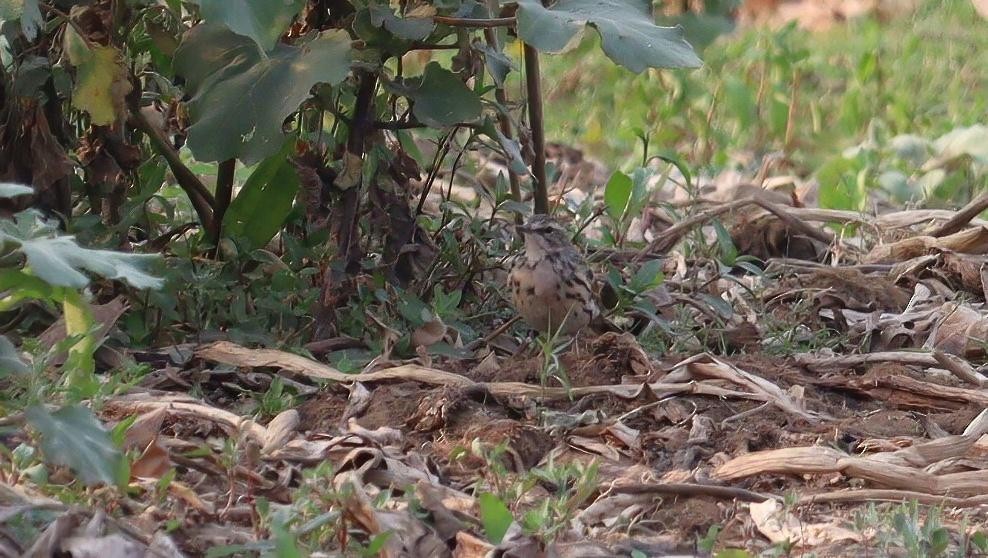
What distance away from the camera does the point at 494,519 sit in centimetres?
316

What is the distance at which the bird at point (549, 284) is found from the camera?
5.23 metres

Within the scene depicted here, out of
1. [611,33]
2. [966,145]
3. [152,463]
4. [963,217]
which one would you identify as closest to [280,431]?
[152,463]

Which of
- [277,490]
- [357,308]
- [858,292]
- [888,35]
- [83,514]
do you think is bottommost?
[888,35]

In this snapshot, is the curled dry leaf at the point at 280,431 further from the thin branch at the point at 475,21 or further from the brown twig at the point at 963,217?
the brown twig at the point at 963,217

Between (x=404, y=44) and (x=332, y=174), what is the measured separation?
493mm

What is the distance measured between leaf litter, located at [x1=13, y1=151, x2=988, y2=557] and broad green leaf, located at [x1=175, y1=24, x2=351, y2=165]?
63 centimetres

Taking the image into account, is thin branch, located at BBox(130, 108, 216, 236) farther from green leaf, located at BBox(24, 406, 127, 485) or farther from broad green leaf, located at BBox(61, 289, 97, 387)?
green leaf, located at BBox(24, 406, 127, 485)

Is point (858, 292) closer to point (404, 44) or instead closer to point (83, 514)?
point (404, 44)

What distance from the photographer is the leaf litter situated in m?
3.25

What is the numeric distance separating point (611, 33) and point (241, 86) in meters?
1.13

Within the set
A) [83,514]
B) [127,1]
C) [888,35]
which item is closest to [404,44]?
[127,1]

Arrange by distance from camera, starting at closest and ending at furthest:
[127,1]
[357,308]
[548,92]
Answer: [127,1], [357,308], [548,92]

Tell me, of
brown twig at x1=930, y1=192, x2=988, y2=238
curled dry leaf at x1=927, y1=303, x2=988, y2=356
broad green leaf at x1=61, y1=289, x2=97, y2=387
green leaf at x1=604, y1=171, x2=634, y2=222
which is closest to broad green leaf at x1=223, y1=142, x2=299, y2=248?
broad green leaf at x1=61, y1=289, x2=97, y2=387

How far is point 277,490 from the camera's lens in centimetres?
349
